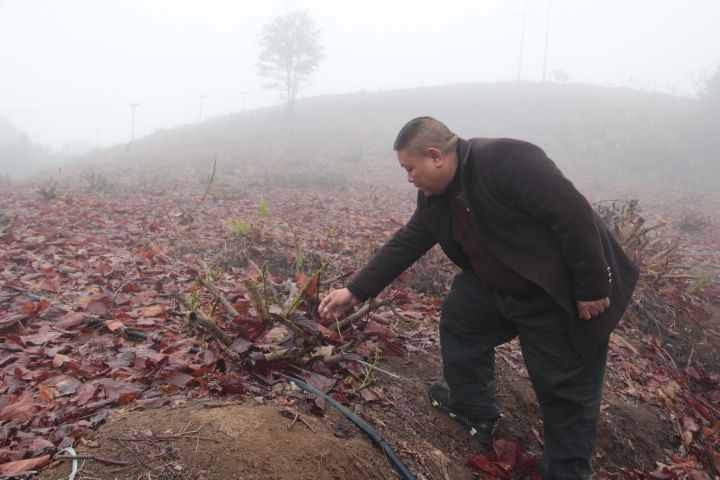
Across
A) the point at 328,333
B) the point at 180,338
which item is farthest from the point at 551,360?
the point at 180,338

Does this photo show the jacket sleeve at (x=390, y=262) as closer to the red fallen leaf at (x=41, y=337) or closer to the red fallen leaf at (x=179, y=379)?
the red fallen leaf at (x=179, y=379)

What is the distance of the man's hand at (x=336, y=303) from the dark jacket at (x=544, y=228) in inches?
33.4

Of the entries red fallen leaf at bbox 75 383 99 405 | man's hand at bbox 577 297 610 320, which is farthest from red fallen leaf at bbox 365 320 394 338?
red fallen leaf at bbox 75 383 99 405

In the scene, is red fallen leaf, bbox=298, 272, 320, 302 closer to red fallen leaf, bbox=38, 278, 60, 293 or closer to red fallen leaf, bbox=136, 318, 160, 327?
red fallen leaf, bbox=136, 318, 160, 327

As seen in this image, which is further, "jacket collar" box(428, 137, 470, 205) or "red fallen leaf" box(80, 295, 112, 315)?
"red fallen leaf" box(80, 295, 112, 315)

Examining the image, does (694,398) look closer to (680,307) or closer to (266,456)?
(680,307)

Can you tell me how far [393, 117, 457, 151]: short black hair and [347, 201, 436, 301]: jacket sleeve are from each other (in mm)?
537

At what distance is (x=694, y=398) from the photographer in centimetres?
346

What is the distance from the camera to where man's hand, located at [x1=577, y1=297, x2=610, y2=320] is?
1.96m

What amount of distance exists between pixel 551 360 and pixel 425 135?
1226mm

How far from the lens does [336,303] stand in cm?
252

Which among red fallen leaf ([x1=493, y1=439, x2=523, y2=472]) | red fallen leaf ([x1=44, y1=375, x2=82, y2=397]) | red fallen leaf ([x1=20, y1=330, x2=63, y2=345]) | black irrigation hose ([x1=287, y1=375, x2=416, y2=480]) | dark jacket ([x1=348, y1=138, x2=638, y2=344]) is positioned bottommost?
red fallen leaf ([x1=493, y1=439, x2=523, y2=472])

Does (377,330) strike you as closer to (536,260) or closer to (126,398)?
(536,260)

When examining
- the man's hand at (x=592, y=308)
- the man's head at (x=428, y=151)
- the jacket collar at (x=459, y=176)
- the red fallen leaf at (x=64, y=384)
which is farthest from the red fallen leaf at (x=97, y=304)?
the man's hand at (x=592, y=308)
